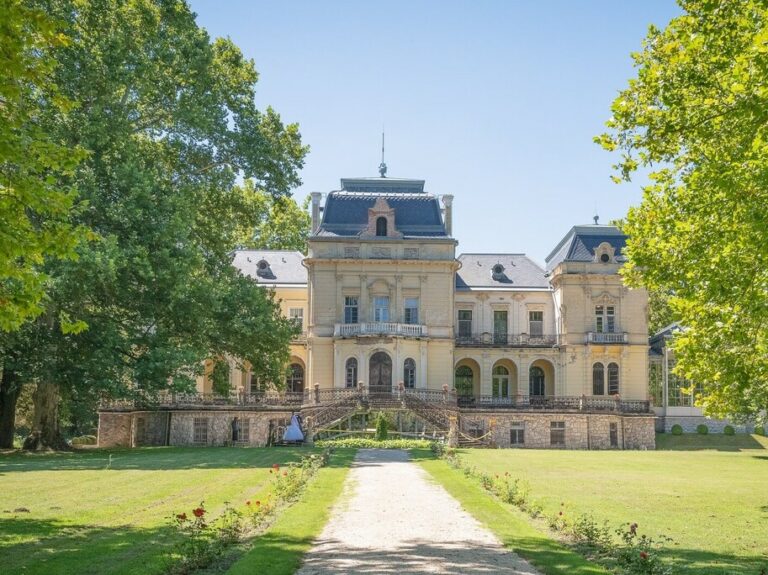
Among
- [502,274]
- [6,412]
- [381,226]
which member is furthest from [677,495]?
[502,274]

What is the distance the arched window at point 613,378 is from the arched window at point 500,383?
6612 millimetres

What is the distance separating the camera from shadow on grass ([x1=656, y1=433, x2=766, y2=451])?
153 feet

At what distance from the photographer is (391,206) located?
5109cm

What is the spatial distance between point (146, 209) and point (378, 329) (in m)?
20.7

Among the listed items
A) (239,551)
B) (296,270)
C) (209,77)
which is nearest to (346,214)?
(296,270)

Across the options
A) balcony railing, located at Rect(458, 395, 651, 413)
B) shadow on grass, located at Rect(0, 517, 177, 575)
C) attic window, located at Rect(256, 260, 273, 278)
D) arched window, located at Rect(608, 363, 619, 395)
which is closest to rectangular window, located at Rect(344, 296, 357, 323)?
balcony railing, located at Rect(458, 395, 651, 413)

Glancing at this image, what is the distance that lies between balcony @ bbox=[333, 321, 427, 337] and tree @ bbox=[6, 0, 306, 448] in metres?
12.9

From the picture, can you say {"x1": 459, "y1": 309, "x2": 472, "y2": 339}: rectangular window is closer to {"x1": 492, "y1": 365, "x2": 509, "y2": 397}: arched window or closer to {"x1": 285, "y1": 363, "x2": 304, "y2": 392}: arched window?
{"x1": 492, "y1": 365, "x2": 509, "y2": 397}: arched window

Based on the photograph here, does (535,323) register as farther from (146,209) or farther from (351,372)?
(146,209)

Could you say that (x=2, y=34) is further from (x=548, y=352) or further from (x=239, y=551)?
(x=548, y=352)

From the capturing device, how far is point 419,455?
104ft

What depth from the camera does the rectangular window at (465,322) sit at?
55.0 m

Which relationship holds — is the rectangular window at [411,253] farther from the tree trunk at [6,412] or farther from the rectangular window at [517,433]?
the tree trunk at [6,412]

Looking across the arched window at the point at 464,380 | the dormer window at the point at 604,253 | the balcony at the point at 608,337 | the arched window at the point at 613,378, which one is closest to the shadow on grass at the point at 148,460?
the balcony at the point at 608,337
